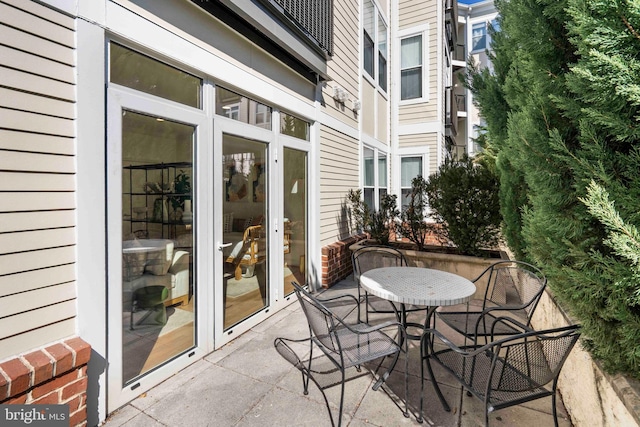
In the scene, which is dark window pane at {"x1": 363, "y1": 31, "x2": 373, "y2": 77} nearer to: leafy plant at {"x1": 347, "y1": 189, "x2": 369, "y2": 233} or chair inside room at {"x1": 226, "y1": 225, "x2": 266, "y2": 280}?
leafy plant at {"x1": 347, "y1": 189, "x2": 369, "y2": 233}

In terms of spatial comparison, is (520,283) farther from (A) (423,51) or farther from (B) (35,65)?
(A) (423,51)

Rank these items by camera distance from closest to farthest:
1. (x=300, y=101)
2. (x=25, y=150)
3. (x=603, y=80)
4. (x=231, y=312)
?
(x=603, y=80) < (x=25, y=150) < (x=231, y=312) < (x=300, y=101)

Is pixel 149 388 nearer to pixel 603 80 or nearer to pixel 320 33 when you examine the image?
pixel 603 80

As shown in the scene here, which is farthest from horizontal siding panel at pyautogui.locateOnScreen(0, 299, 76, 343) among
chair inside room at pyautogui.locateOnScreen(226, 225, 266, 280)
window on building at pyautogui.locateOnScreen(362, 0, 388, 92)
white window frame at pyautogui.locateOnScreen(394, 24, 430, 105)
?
white window frame at pyautogui.locateOnScreen(394, 24, 430, 105)

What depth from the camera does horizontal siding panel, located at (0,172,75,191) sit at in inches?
70.7

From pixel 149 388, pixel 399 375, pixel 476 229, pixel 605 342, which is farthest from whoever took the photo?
pixel 476 229

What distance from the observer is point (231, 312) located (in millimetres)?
3490

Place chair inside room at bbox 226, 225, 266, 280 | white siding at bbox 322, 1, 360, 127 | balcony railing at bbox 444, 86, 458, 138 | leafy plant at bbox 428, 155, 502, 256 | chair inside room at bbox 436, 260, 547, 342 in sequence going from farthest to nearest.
Answer: 1. balcony railing at bbox 444, 86, 458, 138
2. white siding at bbox 322, 1, 360, 127
3. leafy plant at bbox 428, 155, 502, 256
4. chair inside room at bbox 226, 225, 266, 280
5. chair inside room at bbox 436, 260, 547, 342

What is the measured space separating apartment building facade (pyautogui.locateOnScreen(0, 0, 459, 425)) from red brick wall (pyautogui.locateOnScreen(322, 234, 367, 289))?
7 centimetres

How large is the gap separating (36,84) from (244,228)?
222cm

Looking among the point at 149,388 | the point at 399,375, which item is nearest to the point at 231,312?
the point at 149,388

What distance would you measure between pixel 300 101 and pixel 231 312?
3109mm

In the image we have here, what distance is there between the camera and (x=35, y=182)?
1.91 metres

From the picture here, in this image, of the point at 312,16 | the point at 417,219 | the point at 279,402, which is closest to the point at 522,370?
the point at 279,402
